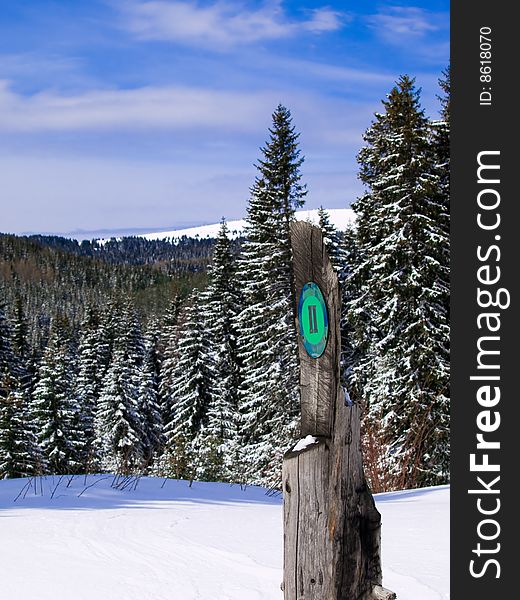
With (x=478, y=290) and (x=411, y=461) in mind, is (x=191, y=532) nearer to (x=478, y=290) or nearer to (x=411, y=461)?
(x=478, y=290)

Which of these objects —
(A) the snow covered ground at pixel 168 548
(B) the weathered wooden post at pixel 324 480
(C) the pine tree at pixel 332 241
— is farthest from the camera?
(C) the pine tree at pixel 332 241

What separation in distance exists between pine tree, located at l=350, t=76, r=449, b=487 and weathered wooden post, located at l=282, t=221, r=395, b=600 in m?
11.7

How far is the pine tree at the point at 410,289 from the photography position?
14.4 meters

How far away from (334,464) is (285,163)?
62.3ft

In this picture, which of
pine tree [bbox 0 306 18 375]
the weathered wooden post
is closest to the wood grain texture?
the weathered wooden post

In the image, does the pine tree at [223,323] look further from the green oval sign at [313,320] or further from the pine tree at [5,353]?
the green oval sign at [313,320]

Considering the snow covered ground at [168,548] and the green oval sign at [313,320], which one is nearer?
the green oval sign at [313,320]

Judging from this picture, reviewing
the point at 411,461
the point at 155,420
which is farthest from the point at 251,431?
the point at 155,420

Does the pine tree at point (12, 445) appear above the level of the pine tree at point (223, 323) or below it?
below

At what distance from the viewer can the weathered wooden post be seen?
7.74 ft

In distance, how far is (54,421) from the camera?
24281 millimetres

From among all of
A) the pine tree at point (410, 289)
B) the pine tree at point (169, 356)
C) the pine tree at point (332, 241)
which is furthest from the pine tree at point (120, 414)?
the pine tree at point (410, 289)

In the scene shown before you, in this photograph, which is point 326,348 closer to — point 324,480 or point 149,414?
point 324,480

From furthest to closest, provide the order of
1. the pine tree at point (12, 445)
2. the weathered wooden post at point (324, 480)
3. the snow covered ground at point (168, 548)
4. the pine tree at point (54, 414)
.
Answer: the pine tree at point (54, 414), the pine tree at point (12, 445), the snow covered ground at point (168, 548), the weathered wooden post at point (324, 480)
